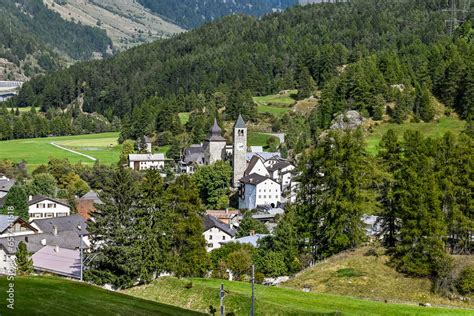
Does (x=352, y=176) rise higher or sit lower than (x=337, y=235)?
higher

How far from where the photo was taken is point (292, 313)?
108ft

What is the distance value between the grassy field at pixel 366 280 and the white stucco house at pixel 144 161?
84986mm

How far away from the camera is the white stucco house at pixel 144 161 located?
12769 centimetres

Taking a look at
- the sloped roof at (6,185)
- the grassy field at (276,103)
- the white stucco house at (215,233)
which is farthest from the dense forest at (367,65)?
the sloped roof at (6,185)

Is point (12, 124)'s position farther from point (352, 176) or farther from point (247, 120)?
point (352, 176)

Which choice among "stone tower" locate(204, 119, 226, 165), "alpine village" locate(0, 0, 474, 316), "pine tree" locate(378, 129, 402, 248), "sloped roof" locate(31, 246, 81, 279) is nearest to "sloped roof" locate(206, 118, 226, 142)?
"stone tower" locate(204, 119, 226, 165)

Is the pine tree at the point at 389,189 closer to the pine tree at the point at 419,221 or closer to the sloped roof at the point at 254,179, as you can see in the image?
the pine tree at the point at 419,221

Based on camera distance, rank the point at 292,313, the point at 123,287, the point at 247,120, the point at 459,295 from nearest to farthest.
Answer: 1. the point at 292,313
2. the point at 459,295
3. the point at 123,287
4. the point at 247,120

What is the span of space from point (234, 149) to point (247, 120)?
3755 centimetres

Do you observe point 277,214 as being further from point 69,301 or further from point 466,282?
point 69,301

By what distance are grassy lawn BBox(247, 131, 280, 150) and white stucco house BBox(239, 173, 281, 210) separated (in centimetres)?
3032

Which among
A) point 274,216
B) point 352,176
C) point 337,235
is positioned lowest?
point 274,216

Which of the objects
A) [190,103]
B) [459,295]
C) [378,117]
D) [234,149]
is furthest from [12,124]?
[459,295]

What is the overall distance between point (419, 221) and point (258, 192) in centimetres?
6177
